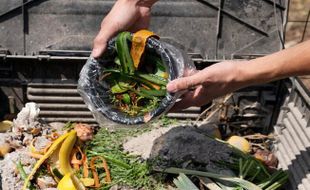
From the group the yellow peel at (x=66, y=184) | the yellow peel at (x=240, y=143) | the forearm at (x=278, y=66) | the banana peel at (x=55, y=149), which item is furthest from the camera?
the yellow peel at (x=240, y=143)

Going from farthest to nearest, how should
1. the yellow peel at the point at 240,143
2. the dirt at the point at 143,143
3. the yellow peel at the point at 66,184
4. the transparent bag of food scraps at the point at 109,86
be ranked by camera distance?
the yellow peel at the point at 240,143
the dirt at the point at 143,143
the yellow peel at the point at 66,184
the transparent bag of food scraps at the point at 109,86

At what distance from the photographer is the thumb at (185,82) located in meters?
3.00

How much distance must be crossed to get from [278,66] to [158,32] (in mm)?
1682

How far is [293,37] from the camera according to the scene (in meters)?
6.12

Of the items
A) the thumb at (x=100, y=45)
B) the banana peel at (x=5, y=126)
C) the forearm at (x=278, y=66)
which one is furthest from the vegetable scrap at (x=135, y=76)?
the banana peel at (x=5, y=126)

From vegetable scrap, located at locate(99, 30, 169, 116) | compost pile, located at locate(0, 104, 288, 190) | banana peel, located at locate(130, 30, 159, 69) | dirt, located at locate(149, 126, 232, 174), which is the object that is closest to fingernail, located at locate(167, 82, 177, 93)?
vegetable scrap, located at locate(99, 30, 169, 116)

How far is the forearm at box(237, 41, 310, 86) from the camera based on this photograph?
2.86 meters

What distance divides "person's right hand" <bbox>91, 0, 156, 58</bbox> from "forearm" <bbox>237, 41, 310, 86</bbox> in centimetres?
87

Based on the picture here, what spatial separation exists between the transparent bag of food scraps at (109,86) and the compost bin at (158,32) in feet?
3.03

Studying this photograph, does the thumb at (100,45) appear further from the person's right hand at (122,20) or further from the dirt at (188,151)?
the dirt at (188,151)

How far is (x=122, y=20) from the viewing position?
3420mm

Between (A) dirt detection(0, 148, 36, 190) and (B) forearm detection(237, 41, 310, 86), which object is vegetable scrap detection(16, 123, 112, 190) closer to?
(A) dirt detection(0, 148, 36, 190)

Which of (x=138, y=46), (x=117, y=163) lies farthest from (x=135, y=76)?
(x=117, y=163)

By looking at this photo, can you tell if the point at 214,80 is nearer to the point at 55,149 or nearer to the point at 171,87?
the point at 171,87
